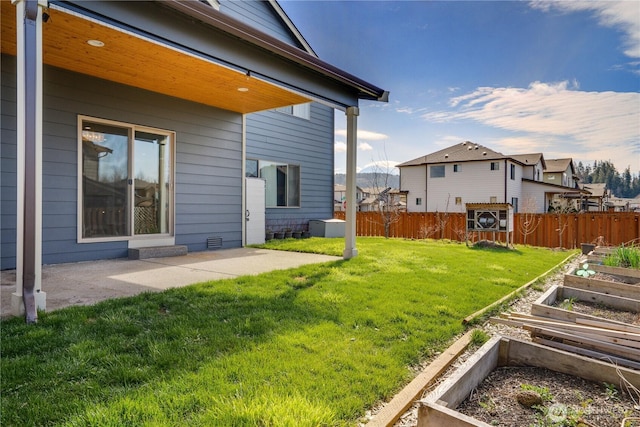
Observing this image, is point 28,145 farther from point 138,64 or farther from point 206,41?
point 138,64

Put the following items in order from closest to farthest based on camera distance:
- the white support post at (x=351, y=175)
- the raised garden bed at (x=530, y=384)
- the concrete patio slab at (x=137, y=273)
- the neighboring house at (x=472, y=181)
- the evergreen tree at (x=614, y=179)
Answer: the raised garden bed at (x=530, y=384) < the concrete patio slab at (x=137, y=273) < the white support post at (x=351, y=175) < the neighboring house at (x=472, y=181) < the evergreen tree at (x=614, y=179)

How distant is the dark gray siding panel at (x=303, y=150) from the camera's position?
9461 mm

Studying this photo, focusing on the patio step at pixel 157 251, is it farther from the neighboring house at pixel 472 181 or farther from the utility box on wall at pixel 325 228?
the neighboring house at pixel 472 181

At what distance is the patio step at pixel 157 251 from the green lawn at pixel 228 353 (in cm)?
253

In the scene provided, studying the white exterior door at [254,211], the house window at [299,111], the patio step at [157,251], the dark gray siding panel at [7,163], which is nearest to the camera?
the dark gray siding panel at [7,163]

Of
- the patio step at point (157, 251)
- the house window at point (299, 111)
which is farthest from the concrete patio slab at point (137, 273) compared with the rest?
the house window at point (299, 111)

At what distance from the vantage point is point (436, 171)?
2606 centimetres

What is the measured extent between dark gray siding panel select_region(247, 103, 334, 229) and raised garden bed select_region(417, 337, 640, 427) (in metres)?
7.80

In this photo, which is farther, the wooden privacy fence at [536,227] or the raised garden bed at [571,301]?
the wooden privacy fence at [536,227]

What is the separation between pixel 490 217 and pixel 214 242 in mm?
6908

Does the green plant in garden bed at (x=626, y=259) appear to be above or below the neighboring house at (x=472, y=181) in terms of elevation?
below

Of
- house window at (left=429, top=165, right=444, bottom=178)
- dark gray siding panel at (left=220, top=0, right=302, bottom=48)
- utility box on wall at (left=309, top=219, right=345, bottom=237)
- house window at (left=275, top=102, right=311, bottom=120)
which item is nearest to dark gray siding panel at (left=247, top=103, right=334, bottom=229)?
house window at (left=275, top=102, right=311, bottom=120)

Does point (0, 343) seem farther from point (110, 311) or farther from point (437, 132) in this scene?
point (437, 132)

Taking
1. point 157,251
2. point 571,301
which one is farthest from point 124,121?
point 571,301
